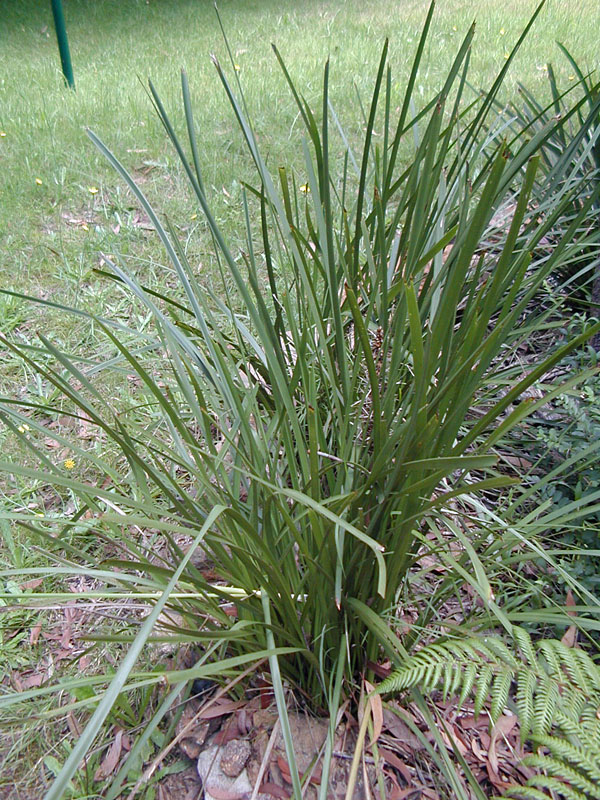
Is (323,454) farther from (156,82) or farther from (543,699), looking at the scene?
(156,82)

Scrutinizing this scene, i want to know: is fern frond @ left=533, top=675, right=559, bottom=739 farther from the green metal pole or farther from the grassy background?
the green metal pole

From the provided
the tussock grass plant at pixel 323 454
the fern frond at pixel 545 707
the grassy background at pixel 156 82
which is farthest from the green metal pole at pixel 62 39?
the fern frond at pixel 545 707

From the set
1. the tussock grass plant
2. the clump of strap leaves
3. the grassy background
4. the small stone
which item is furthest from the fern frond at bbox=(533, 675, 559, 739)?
the grassy background

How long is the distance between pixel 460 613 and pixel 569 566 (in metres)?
0.27

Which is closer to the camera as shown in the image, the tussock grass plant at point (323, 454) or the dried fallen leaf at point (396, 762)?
the tussock grass plant at point (323, 454)

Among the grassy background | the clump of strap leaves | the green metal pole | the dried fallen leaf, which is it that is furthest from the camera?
the green metal pole

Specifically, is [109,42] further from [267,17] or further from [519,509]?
[519,509]

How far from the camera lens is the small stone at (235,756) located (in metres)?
1.27

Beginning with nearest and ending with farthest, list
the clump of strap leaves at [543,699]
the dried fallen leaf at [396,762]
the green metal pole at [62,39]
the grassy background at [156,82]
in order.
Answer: the clump of strap leaves at [543,699] < the dried fallen leaf at [396,762] < the grassy background at [156,82] < the green metal pole at [62,39]

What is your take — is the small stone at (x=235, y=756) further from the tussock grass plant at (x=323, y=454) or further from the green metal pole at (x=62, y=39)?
the green metal pole at (x=62, y=39)

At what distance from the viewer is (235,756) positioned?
1.28 metres

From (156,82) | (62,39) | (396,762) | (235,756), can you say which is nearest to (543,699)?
(396,762)

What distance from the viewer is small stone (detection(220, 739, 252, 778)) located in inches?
49.9

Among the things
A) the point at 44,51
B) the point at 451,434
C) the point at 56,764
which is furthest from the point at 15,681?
the point at 44,51
